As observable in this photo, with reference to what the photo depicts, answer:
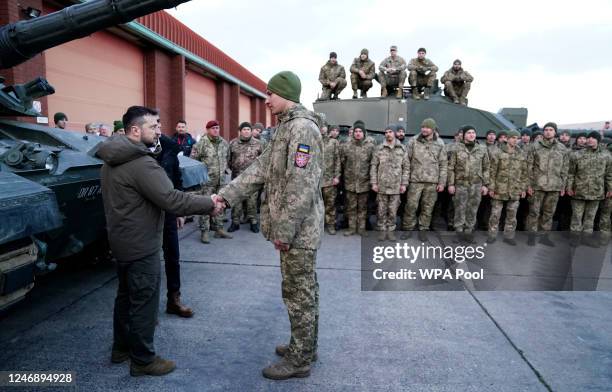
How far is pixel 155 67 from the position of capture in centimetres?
1286

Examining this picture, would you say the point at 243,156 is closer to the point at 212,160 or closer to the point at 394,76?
the point at 212,160

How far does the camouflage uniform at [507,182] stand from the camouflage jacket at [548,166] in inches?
10.9

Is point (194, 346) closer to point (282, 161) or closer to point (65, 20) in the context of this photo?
point (282, 161)

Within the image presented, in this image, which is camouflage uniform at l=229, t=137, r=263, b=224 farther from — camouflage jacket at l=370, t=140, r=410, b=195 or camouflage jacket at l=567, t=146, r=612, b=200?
camouflage jacket at l=567, t=146, r=612, b=200

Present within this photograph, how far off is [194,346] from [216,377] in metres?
0.49

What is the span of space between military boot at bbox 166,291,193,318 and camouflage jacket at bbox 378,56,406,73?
22.8ft

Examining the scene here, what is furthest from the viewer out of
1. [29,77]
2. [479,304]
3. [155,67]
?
[155,67]

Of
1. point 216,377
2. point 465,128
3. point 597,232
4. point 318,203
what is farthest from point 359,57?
point 216,377

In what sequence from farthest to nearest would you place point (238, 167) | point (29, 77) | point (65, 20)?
point (29, 77) → point (238, 167) → point (65, 20)

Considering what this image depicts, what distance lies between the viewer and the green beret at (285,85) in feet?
8.92

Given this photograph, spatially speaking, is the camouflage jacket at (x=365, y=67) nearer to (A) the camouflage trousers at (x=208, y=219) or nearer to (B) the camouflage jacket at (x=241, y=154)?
(B) the camouflage jacket at (x=241, y=154)

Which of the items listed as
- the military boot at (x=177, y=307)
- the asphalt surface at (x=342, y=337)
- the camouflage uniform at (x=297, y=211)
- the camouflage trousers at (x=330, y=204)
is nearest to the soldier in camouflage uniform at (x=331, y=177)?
the camouflage trousers at (x=330, y=204)

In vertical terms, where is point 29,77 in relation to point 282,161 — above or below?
above

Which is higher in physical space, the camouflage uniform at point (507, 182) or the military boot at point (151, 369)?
the camouflage uniform at point (507, 182)
